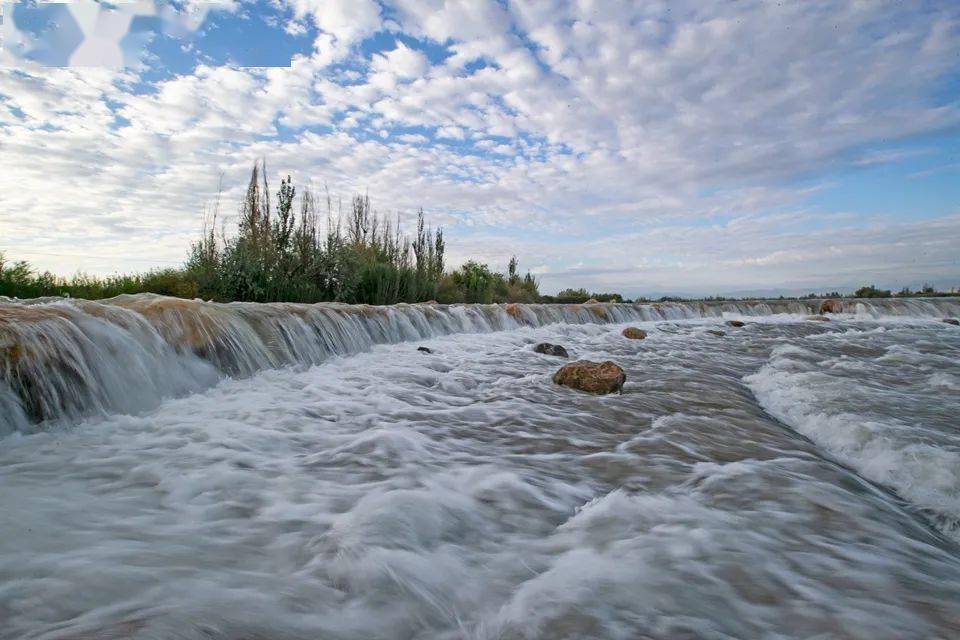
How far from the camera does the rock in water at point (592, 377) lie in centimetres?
536

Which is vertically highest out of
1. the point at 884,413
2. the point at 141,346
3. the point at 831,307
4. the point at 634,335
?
the point at 141,346

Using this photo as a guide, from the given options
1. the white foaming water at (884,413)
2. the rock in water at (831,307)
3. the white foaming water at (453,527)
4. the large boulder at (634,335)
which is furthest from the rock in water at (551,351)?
the rock in water at (831,307)

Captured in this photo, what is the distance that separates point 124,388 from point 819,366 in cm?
870

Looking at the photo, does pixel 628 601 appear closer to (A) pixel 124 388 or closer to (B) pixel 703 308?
(A) pixel 124 388

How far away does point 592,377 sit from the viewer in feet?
17.9

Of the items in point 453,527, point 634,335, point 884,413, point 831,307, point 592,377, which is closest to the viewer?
point 453,527

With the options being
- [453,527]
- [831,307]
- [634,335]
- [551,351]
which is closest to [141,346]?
[453,527]

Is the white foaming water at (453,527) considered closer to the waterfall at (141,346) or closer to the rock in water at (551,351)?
the waterfall at (141,346)

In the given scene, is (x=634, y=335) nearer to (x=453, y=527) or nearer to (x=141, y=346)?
(x=141, y=346)

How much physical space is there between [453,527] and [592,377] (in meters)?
3.51

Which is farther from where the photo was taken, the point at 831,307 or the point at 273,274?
the point at 831,307

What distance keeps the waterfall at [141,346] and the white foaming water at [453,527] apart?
0.13 meters

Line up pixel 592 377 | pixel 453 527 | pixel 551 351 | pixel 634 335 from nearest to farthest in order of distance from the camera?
pixel 453 527, pixel 592 377, pixel 551 351, pixel 634 335

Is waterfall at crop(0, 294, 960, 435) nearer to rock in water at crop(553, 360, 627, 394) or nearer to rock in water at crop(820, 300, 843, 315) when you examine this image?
rock in water at crop(553, 360, 627, 394)
